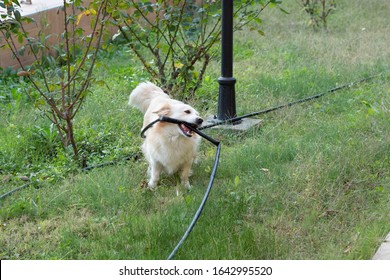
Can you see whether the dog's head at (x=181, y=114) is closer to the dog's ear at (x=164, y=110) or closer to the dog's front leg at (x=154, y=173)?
the dog's ear at (x=164, y=110)

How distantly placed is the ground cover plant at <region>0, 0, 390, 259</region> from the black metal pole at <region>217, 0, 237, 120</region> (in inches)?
12.4

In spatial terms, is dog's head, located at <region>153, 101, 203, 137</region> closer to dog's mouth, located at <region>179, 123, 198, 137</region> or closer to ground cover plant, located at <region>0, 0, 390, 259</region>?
dog's mouth, located at <region>179, 123, 198, 137</region>

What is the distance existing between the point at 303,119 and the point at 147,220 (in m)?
2.55

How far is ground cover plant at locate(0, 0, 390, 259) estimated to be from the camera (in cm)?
388

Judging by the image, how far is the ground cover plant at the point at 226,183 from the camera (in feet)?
12.7

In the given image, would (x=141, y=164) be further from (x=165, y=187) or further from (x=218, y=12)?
(x=218, y=12)

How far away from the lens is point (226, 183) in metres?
4.74

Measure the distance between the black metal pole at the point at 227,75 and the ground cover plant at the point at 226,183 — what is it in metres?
0.31

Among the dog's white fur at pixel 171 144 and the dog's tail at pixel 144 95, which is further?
the dog's tail at pixel 144 95

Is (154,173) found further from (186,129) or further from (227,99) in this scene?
(227,99)

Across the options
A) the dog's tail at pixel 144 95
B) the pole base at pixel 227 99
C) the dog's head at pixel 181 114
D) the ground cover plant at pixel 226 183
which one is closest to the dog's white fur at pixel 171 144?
the dog's head at pixel 181 114

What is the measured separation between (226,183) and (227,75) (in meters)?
1.70

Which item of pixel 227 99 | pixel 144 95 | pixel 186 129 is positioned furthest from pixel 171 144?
pixel 227 99
